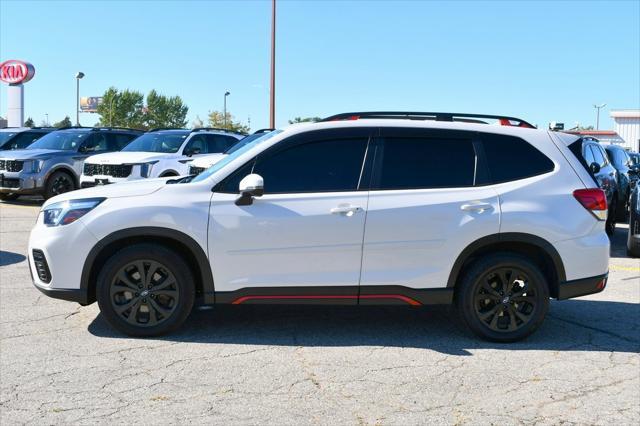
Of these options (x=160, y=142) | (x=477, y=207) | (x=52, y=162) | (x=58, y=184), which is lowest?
(x=58, y=184)

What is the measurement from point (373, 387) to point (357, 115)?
2.38 meters

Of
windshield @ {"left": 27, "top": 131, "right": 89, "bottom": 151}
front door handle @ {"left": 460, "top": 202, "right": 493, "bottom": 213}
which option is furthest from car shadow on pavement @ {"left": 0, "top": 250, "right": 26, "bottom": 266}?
windshield @ {"left": 27, "top": 131, "right": 89, "bottom": 151}

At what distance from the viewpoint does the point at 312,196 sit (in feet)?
18.3

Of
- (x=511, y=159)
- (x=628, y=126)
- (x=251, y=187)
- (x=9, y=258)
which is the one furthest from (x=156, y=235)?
(x=628, y=126)

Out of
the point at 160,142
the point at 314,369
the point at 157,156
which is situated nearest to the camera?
the point at 314,369

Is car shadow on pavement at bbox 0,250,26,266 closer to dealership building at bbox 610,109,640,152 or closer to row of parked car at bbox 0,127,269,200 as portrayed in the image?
row of parked car at bbox 0,127,269,200

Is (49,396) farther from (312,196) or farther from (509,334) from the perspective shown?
(509,334)

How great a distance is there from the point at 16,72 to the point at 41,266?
32357 millimetres

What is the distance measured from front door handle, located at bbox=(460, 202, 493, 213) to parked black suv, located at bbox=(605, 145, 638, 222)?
32.6 feet

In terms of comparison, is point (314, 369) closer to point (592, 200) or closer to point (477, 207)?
point (477, 207)

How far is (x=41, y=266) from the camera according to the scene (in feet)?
18.5

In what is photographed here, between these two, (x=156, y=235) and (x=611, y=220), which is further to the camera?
(x=611, y=220)

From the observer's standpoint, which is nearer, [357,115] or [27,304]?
[357,115]

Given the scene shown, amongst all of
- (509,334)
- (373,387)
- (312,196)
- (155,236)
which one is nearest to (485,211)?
(509,334)
